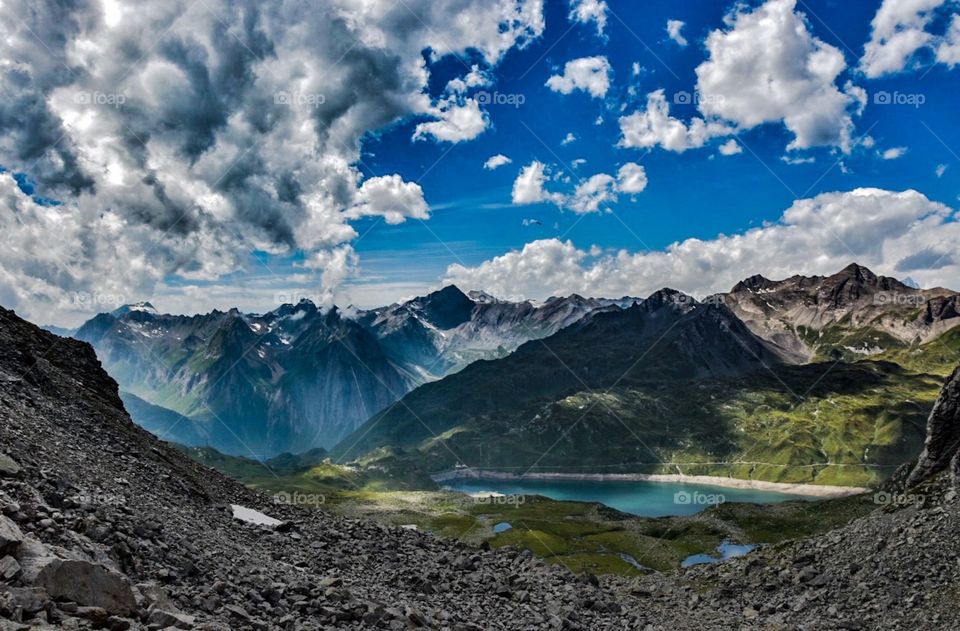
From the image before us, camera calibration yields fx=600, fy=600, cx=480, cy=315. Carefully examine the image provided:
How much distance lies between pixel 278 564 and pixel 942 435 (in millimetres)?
62990

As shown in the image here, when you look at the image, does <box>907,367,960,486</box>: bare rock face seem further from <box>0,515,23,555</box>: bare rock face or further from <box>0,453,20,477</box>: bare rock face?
<box>0,453,20,477</box>: bare rock face

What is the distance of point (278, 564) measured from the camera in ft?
94.7

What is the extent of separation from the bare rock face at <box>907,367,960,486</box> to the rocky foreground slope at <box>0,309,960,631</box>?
531 millimetres

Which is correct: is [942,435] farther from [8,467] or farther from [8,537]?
[8,467]

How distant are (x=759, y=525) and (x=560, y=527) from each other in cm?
4497

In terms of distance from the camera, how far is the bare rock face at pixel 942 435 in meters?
57.2

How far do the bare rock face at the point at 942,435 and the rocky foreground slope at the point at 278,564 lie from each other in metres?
0.53

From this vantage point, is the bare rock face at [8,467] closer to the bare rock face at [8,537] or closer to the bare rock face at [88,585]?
the bare rock face at [8,537]

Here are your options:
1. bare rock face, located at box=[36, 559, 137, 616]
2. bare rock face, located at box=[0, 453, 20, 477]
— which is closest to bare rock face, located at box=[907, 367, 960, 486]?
bare rock face, located at box=[36, 559, 137, 616]

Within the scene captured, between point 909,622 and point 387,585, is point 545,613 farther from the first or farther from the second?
point 909,622

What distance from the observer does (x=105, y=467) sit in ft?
97.5

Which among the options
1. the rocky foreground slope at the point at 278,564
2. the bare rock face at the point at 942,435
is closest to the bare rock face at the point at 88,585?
the rocky foreground slope at the point at 278,564

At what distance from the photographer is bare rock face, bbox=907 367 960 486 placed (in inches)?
2254

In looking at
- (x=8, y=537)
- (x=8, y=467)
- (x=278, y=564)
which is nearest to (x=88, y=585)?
(x=8, y=537)
